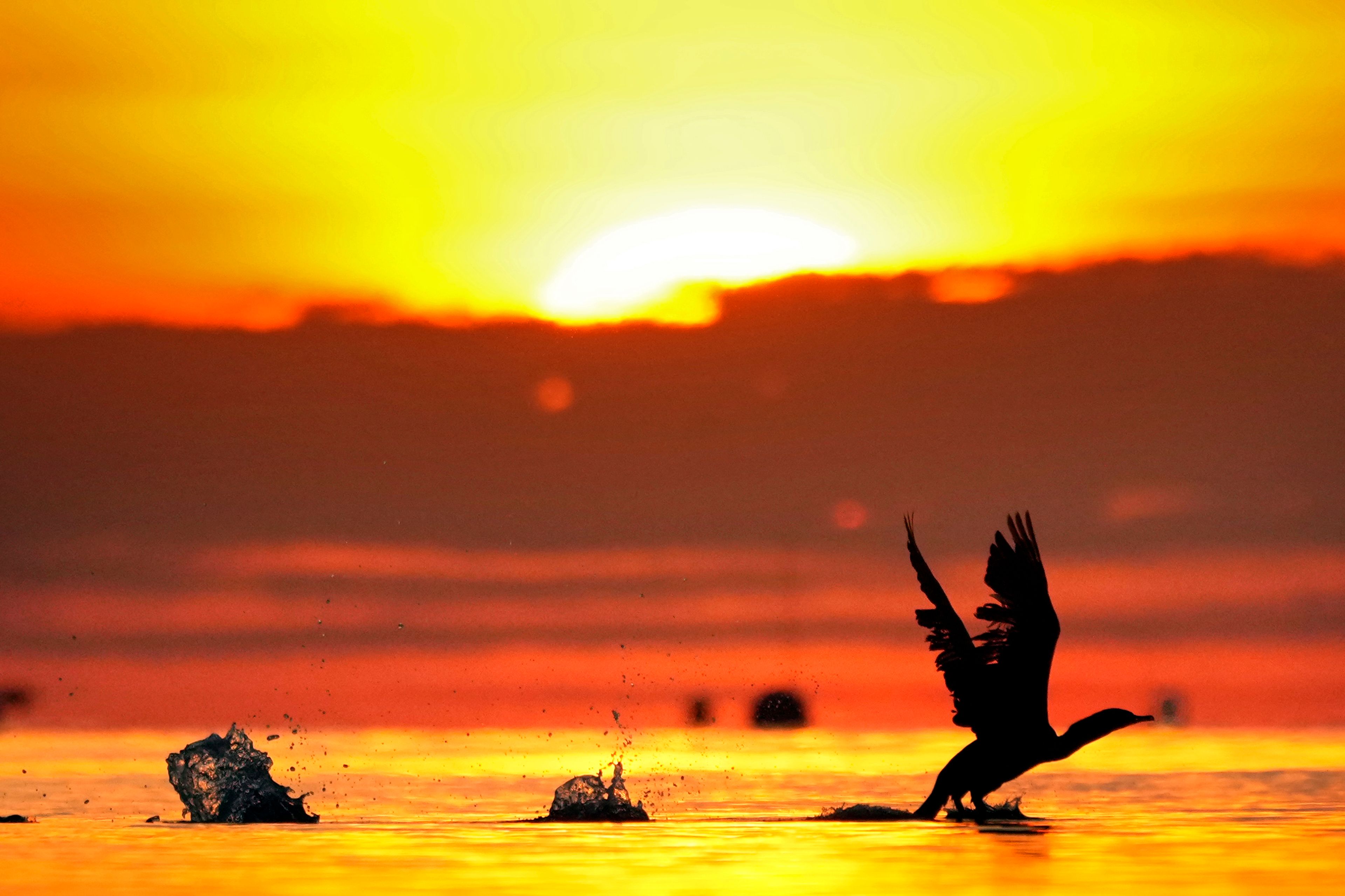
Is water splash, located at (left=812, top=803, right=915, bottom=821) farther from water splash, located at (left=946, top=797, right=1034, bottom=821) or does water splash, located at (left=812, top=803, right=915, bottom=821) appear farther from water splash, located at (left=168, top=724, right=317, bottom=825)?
water splash, located at (left=168, top=724, right=317, bottom=825)

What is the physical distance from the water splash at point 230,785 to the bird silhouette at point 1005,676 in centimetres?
1126

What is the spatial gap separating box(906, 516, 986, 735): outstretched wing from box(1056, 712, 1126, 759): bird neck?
1437mm

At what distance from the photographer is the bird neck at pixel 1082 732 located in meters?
38.9

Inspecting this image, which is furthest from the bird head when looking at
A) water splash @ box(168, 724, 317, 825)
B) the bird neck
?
water splash @ box(168, 724, 317, 825)

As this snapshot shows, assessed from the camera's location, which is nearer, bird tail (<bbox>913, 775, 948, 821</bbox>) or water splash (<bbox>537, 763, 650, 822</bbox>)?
bird tail (<bbox>913, 775, 948, 821</bbox>)

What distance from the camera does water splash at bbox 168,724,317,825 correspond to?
132ft

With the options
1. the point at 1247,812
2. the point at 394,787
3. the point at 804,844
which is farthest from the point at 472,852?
→ the point at 394,787

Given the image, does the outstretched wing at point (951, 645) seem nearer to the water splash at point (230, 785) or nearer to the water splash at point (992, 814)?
the water splash at point (992, 814)

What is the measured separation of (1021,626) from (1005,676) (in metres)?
0.98

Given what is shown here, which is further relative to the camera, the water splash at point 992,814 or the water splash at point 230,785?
the water splash at point 230,785

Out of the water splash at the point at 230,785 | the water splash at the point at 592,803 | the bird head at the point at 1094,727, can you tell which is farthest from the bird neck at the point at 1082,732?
the water splash at the point at 230,785

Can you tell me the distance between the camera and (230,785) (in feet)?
135

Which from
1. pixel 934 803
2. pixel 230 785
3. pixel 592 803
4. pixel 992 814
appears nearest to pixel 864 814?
Answer: pixel 934 803

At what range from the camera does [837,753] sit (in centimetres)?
6050
